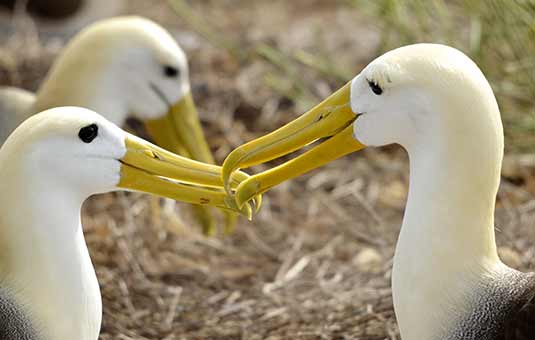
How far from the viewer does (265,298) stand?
13.6ft

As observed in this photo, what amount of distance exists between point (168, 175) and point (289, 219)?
90.0 inches

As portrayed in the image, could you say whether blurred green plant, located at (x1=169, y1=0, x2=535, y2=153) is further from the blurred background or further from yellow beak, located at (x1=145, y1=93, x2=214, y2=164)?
yellow beak, located at (x1=145, y1=93, x2=214, y2=164)

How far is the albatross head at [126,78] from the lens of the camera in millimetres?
4184

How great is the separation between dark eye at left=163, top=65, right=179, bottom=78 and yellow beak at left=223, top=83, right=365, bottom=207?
1.43m

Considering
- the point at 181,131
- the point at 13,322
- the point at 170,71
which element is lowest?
the point at 181,131

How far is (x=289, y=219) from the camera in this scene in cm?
517

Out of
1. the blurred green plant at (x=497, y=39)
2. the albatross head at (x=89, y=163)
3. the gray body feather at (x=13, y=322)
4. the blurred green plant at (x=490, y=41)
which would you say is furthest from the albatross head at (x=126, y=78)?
the gray body feather at (x=13, y=322)

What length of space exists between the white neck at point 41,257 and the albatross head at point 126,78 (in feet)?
4.71

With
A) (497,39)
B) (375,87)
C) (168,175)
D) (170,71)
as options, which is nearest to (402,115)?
(375,87)

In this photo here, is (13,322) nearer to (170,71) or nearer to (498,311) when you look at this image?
(498,311)

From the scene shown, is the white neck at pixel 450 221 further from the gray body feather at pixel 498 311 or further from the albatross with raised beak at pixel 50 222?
the albatross with raised beak at pixel 50 222

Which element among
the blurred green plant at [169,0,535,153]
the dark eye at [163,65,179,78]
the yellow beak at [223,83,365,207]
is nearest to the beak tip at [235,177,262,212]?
the yellow beak at [223,83,365,207]

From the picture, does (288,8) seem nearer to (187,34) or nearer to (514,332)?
(187,34)

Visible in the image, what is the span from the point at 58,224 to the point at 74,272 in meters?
0.13
